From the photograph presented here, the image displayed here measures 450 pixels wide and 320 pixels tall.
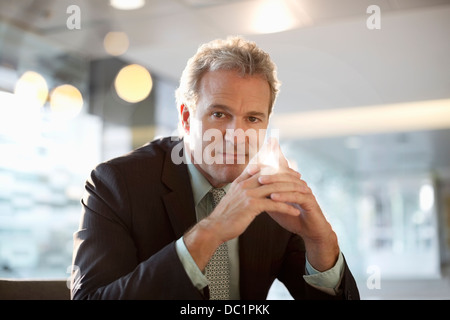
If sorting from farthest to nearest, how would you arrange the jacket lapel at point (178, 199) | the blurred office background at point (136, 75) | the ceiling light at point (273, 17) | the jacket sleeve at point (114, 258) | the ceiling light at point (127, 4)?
the blurred office background at point (136, 75)
the ceiling light at point (127, 4)
the ceiling light at point (273, 17)
the jacket lapel at point (178, 199)
the jacket sleeve at point (114, 258)

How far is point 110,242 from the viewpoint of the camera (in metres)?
1.27


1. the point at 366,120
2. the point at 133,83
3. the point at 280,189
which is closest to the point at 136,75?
the point at 133,83

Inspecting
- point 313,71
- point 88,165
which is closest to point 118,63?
point 88,165

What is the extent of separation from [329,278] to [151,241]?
0.53 metres

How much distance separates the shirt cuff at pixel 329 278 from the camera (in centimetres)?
133

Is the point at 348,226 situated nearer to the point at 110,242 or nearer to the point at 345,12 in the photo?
the point at 345,12

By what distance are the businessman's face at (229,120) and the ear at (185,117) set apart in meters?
0.12

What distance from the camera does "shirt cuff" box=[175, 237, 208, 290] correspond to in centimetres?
109

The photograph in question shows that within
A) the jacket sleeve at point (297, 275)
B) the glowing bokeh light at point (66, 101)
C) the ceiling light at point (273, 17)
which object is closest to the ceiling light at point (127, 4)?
the ceiling light at point (273, 17)

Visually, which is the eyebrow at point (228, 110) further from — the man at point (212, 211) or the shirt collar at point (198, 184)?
the shirt collar at point (198, 184)

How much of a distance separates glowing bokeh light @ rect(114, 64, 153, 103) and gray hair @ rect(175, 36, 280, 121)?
4572mm

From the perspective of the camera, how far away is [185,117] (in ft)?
5.49

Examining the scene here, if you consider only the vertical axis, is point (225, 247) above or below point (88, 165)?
below
